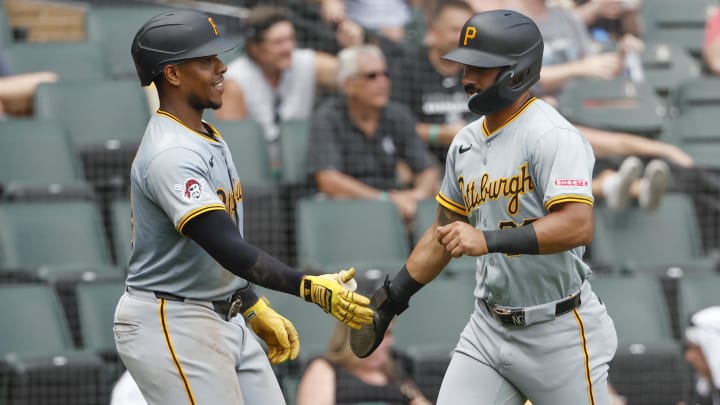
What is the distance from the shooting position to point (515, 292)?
3.85 metres

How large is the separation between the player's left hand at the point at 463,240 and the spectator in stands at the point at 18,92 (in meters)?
4.53

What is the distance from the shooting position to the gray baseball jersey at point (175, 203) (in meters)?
3.54

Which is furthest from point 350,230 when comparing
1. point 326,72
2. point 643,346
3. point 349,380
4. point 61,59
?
point 61,59

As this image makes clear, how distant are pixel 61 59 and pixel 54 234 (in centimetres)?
198

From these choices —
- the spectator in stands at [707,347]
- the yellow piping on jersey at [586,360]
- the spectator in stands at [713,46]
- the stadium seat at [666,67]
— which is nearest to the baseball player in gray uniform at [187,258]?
the yellow piping on jersey at [586,360]

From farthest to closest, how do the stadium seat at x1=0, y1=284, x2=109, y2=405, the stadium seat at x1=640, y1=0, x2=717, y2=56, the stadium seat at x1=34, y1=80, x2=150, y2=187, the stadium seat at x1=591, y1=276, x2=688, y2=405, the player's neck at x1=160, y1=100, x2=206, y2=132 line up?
the stadium seat at x1=640, y1=0, x2=717, y2=56, the stadium seat at x1=34, y1=80, x2=150, y2=187, the stadium seat at x1=591, y1=276, x2=688, y2=405, the stadium seat at x1=0, y1=284, x2=109, y2=405, the player's neck at x1=160, y1=100, x2=206, y2=132

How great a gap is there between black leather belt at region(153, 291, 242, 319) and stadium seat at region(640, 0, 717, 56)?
7246mm

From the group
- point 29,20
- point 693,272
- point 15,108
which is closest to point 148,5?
point 29,20

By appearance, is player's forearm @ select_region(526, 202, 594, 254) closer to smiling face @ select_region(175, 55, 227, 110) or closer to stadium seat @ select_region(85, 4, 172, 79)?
smiling face @ select_region(175, 55, 227, 110)

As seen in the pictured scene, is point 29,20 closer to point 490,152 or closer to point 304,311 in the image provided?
point 304,311

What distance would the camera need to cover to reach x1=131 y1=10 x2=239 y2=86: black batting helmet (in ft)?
11.9

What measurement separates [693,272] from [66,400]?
11.6 feet

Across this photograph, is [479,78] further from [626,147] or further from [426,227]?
[626,147]

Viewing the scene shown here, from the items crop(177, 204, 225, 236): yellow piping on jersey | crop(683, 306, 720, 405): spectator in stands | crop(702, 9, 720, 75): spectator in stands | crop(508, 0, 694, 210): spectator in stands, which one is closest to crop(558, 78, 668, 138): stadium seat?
crop(508, 0, 694, 210): spectator in stands
